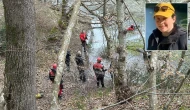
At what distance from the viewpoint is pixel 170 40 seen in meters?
2.52

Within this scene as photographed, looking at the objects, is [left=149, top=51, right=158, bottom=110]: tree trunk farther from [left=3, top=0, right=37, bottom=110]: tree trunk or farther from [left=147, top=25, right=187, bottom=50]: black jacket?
[left=147, top=25, right=187, bottom=50]: black jacket

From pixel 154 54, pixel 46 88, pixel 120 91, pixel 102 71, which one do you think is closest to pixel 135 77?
pixel 120 91

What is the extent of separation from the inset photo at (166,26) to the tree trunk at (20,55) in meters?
2.86

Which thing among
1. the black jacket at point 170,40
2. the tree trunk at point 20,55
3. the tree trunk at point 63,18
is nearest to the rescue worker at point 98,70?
the tree trunk at point 63,18

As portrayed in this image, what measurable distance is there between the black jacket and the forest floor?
3960mm

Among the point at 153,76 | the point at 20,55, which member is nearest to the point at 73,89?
the point at 153,76

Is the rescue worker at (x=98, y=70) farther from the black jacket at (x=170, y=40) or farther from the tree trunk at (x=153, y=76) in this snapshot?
the black jacket at (x=170, y=40)

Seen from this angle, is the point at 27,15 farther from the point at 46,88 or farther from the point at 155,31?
the point at 46,88

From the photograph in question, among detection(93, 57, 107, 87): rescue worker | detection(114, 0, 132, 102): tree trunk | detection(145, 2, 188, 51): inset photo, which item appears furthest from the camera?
detection(93, 57, 107, 87): rescue worker

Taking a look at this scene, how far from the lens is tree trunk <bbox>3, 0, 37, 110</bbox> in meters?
4.93

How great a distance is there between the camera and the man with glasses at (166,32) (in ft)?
8.09

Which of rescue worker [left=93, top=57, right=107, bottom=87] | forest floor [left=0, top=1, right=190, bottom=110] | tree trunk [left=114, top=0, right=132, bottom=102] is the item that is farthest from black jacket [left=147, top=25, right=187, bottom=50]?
rescue worker [left=93, top=57, right=107, bottom=87]

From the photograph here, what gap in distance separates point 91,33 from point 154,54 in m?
16.9

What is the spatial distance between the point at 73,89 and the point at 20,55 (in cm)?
827
